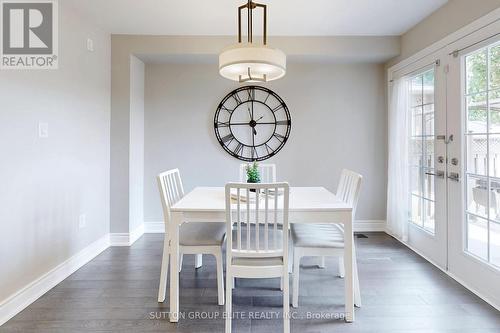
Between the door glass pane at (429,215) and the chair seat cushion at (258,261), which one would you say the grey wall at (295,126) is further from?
the chair seat cushion at (258,261)

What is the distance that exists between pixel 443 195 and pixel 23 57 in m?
3.78

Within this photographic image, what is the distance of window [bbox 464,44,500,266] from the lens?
2.28 meters

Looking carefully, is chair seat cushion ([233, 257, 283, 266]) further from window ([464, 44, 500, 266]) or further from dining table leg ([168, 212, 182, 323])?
window ([464, 44, 500, 266])

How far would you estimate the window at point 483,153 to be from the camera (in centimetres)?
228

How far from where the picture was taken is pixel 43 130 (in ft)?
7.97

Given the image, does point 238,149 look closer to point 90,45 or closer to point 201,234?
point 201,234

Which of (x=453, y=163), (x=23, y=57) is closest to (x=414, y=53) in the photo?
(x=453, y=163)

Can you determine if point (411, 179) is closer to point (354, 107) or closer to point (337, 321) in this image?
point (354, 107)

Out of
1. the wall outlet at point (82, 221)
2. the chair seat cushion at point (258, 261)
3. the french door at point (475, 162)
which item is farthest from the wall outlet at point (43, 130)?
the french door at point (475, 162)

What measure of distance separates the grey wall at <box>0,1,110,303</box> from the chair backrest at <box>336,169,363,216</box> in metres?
2.40

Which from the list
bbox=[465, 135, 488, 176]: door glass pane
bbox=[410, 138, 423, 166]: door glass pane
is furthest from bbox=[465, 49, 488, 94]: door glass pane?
bbox=[410, 138, 423, 166]: door glass pane

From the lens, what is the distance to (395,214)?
147 inches

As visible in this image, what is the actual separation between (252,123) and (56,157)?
2287mm

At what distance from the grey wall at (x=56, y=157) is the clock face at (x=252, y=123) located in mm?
1449
